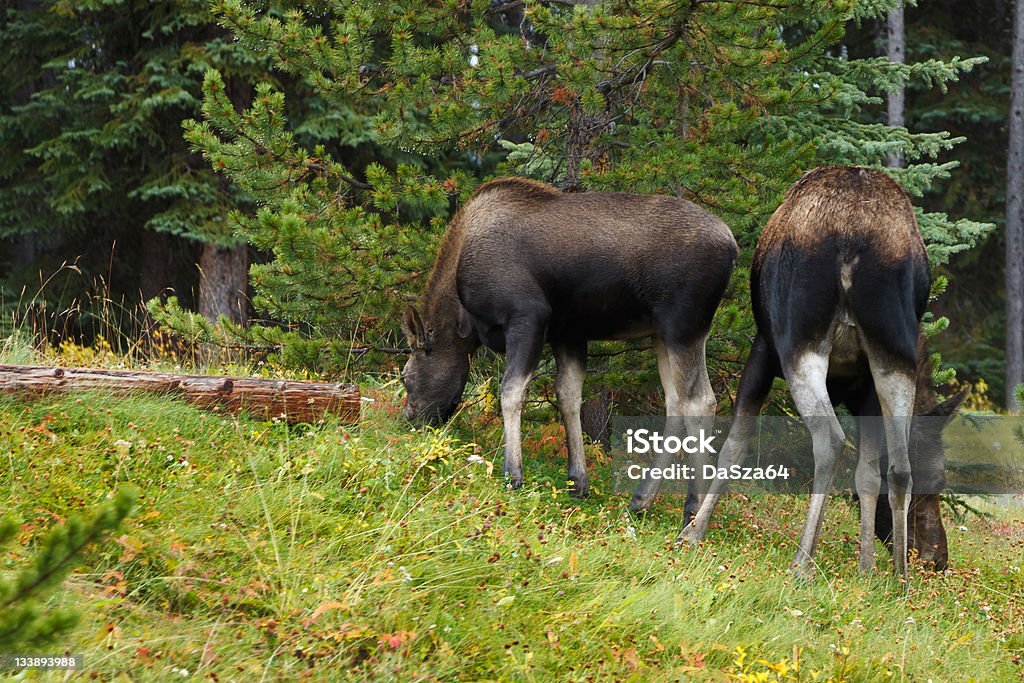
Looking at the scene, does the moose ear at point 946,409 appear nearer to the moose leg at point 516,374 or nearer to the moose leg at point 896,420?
the moose leg at point 896,420

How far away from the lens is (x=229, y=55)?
599 inches

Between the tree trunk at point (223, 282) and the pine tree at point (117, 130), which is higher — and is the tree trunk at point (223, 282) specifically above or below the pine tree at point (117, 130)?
below

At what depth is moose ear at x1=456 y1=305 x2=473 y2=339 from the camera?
308 inches

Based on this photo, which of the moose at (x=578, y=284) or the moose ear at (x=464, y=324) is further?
the moose ear at (x=464, y=324)

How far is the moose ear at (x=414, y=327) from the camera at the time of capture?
7965 mm

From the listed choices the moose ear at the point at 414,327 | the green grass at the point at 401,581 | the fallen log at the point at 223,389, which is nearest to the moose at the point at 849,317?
the green grass at the point at 401,581

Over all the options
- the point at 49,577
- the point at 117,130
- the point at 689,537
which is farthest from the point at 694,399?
the point at 117,130

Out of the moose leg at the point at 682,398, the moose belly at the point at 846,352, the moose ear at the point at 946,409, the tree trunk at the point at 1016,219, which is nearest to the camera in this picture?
the moose belly at the point at 846,352

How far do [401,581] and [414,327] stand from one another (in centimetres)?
356

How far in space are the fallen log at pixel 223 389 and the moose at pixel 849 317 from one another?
2.74 metres

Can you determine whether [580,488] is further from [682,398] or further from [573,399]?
[682,398]

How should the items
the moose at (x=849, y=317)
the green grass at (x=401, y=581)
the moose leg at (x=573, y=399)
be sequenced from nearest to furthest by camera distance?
the green grass at (x=401, y=581) → the moose at (x=849, y=317) → the moose leg at (x=573, y=399)

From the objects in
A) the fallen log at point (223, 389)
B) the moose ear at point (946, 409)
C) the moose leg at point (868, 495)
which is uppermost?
the fallen log at point (223, 389)

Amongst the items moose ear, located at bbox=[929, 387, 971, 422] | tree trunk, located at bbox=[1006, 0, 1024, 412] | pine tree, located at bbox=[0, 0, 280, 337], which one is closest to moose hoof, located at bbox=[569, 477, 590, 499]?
moose ear, located at bbox=[929, 387, 971, 422]
